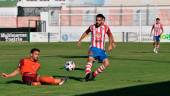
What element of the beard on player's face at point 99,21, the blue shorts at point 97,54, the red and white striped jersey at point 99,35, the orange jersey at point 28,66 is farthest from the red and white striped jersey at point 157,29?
the orange jersey at point 28,66

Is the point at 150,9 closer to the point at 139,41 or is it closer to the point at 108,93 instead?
the point at 139,41

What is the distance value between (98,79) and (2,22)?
73.5 meters

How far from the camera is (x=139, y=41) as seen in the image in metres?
59.7

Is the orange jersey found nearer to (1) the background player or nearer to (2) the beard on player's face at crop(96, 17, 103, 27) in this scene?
(1) the background player

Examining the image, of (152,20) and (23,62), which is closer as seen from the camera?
(23,62)

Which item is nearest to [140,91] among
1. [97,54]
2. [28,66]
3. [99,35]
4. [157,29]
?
[28,66]

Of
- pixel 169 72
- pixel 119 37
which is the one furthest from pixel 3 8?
pixel 169 72

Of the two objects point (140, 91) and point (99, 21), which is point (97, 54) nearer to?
point (99, 21)

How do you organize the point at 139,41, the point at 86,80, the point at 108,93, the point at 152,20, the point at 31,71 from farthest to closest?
1. the point at 152,20
2. the point at 139,41
3. the point at 86,80
4. the point at 31,71
5. the point at 108,93

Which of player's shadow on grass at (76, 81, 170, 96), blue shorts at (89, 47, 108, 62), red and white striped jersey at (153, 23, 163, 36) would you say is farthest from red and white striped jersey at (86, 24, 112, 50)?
red and white striped jersey at (153, 23, 163, 36)

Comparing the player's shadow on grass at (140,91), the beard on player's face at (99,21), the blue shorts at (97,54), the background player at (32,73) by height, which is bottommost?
the player's shadow on grass at (140,91)

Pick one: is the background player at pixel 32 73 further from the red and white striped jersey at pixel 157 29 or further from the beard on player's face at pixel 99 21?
the red and white striped jersey at pixel 157 29

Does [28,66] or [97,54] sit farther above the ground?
[97,54]

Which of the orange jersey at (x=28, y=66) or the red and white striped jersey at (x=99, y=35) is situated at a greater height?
the red and white striped jersey at (x=99, y=35)
